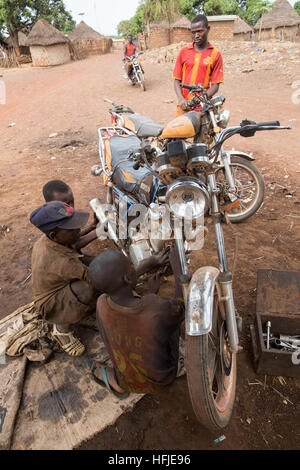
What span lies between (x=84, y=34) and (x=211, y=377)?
29.3 metres

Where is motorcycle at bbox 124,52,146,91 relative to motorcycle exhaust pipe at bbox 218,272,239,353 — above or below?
above

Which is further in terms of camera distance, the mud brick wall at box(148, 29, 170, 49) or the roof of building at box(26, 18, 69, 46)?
the mud brick wall at box(148, 29, 170, 49)

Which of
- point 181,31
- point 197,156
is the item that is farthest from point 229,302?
point 181,31

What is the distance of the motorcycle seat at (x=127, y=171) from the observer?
2141mm

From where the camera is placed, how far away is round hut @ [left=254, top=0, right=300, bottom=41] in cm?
2228

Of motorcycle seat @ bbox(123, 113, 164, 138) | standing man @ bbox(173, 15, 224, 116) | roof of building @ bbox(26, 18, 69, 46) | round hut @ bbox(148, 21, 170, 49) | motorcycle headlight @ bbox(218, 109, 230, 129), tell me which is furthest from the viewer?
round hut @ bbox(148, 21, 170, 49)

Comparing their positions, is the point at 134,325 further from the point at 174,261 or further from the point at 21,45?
the point at 21,45

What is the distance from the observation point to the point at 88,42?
913 inches

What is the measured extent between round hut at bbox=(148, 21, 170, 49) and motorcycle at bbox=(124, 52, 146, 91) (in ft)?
43.1

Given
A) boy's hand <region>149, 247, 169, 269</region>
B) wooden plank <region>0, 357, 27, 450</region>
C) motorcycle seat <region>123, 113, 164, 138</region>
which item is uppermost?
motorcycle seat <region>123, 113, 164, 138</region>

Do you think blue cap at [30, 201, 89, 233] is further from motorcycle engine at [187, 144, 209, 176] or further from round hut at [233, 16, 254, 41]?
round hut at [233, 16, 254, 41]

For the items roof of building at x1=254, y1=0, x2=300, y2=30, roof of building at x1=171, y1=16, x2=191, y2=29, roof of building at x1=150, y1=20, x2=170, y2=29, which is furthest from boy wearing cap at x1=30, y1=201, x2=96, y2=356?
roof of building at x1=254, y1=0, x2=300, y2=30
